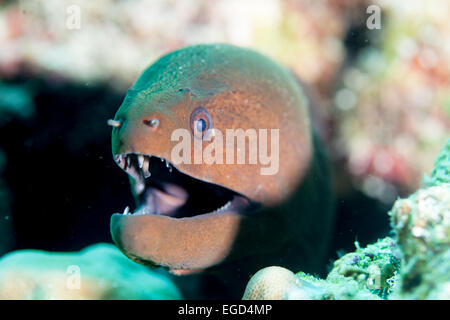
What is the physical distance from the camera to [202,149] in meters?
2.07

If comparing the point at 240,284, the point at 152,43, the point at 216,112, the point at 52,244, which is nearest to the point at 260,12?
the point at 152,43

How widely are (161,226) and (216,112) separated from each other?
0.73 metres

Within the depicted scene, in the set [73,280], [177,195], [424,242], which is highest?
[424,242]

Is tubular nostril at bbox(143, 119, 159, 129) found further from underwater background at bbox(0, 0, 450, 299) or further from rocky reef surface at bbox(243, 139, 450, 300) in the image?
underwater background at bbox(0, 0, 450, 299)

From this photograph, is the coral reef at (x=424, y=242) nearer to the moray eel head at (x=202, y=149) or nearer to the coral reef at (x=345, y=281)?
the coral reef at (x=345, y=281)

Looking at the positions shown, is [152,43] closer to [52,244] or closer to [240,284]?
[52,244]

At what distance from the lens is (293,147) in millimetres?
2719

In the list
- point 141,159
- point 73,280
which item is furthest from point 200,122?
point 73,280

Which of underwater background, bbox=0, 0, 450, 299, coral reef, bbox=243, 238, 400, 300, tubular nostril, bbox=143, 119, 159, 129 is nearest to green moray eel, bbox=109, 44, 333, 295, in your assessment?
tubular nostril, bbox=143, 119, 159, 129

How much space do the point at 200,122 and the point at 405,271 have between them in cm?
124

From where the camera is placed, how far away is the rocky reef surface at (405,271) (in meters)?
1.25

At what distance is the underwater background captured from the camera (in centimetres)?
432

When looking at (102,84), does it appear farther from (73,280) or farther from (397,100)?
(397,100)

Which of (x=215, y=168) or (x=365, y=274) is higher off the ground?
(x=215, y=168)
